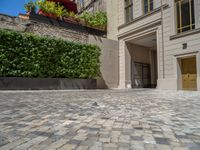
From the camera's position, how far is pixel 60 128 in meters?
2.35

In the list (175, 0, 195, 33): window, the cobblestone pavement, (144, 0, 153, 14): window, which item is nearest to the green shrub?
(144, 0, 153, 14): window

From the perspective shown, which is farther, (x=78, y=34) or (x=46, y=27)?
(x=78, y=34)

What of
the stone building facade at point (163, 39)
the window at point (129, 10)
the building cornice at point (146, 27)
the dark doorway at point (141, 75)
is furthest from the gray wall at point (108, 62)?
the window at point (129, 10)

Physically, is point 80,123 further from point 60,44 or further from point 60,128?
point 60,44

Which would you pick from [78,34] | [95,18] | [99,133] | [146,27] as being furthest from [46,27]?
[99,133]

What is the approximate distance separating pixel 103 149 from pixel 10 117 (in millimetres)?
1862

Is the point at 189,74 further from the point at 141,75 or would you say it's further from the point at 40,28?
the point at 40,28

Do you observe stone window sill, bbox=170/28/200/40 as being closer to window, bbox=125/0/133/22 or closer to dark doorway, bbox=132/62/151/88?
window, bbox=125/0/133/22

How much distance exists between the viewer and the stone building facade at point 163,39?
1090cm

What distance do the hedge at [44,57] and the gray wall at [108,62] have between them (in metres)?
1.27

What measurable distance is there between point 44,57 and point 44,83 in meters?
1.48

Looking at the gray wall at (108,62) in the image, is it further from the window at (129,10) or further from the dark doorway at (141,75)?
the window at (129,10)

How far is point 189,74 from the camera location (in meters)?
11.2

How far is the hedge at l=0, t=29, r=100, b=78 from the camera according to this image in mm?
9609
